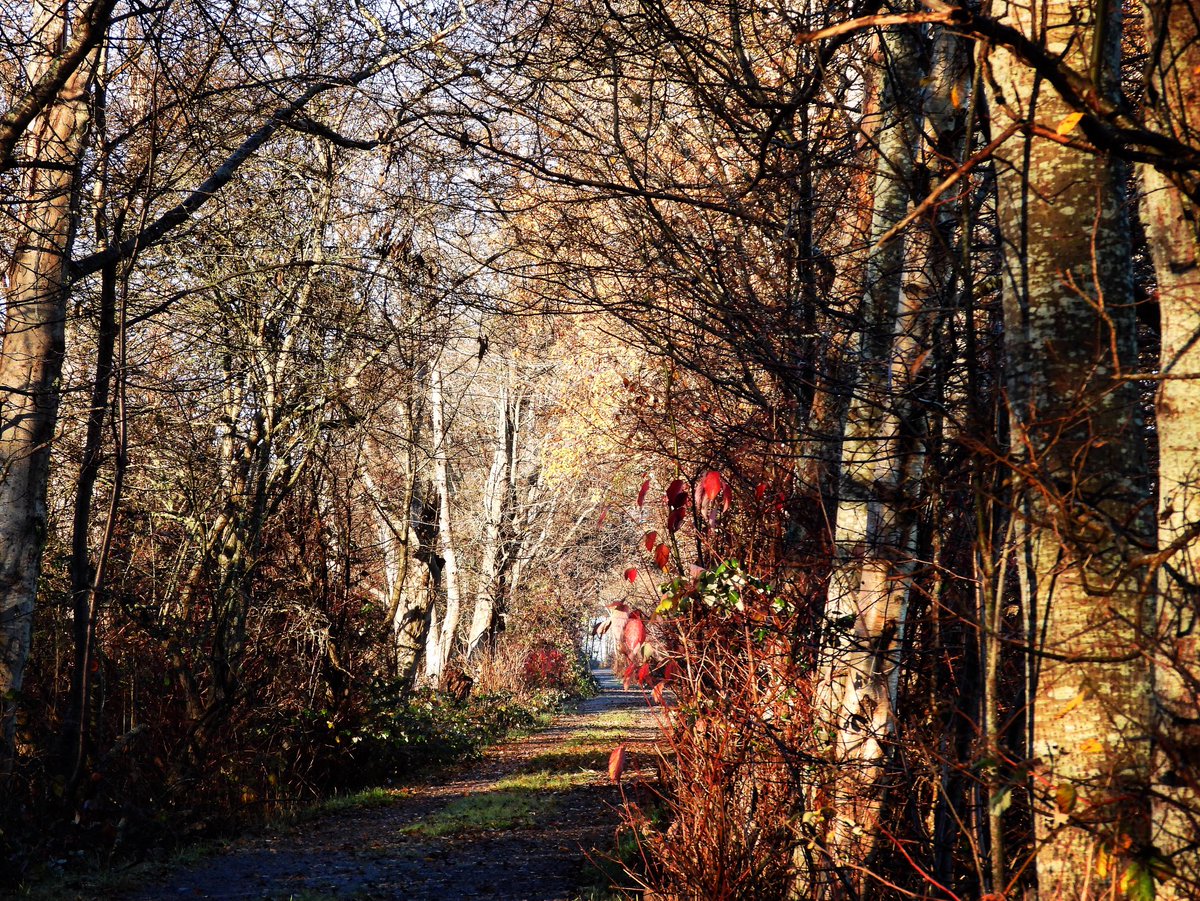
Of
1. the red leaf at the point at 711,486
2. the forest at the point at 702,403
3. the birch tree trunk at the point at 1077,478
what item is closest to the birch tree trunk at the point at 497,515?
the forest at the point at 702,403

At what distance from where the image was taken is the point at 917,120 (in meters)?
5.43

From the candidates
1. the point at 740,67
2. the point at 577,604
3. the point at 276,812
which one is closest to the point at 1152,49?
the point at 740,67

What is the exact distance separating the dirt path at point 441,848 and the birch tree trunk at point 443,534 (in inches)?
219

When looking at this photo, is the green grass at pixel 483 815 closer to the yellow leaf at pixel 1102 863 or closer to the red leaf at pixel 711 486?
the red leaf at pixel 711 486

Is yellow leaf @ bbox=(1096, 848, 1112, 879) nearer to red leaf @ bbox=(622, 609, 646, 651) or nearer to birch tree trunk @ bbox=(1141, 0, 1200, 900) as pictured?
birch tree trunk @ bbox=(1141, 0, 1200, 900)

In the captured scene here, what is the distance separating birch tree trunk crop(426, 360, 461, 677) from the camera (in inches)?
678

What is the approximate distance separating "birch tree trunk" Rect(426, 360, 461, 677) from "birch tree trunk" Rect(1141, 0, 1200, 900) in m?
13.6

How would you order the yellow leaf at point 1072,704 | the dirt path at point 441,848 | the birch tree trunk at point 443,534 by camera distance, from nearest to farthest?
the yellow leaf at point 1072,704 < the dirt path at point 441,848 < the birch tree trunk at point 443,534

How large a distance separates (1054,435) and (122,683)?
9090 mm

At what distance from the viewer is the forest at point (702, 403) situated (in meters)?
2.64

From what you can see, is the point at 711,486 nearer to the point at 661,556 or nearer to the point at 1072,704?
the point at 661,556

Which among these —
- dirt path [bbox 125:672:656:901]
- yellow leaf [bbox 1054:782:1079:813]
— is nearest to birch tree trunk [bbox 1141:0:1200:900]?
yellow leaf [bbox 1054:782:1079:813]

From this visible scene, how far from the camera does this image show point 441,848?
8914 millimetres

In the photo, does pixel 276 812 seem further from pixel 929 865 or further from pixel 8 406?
pixel 929 865
